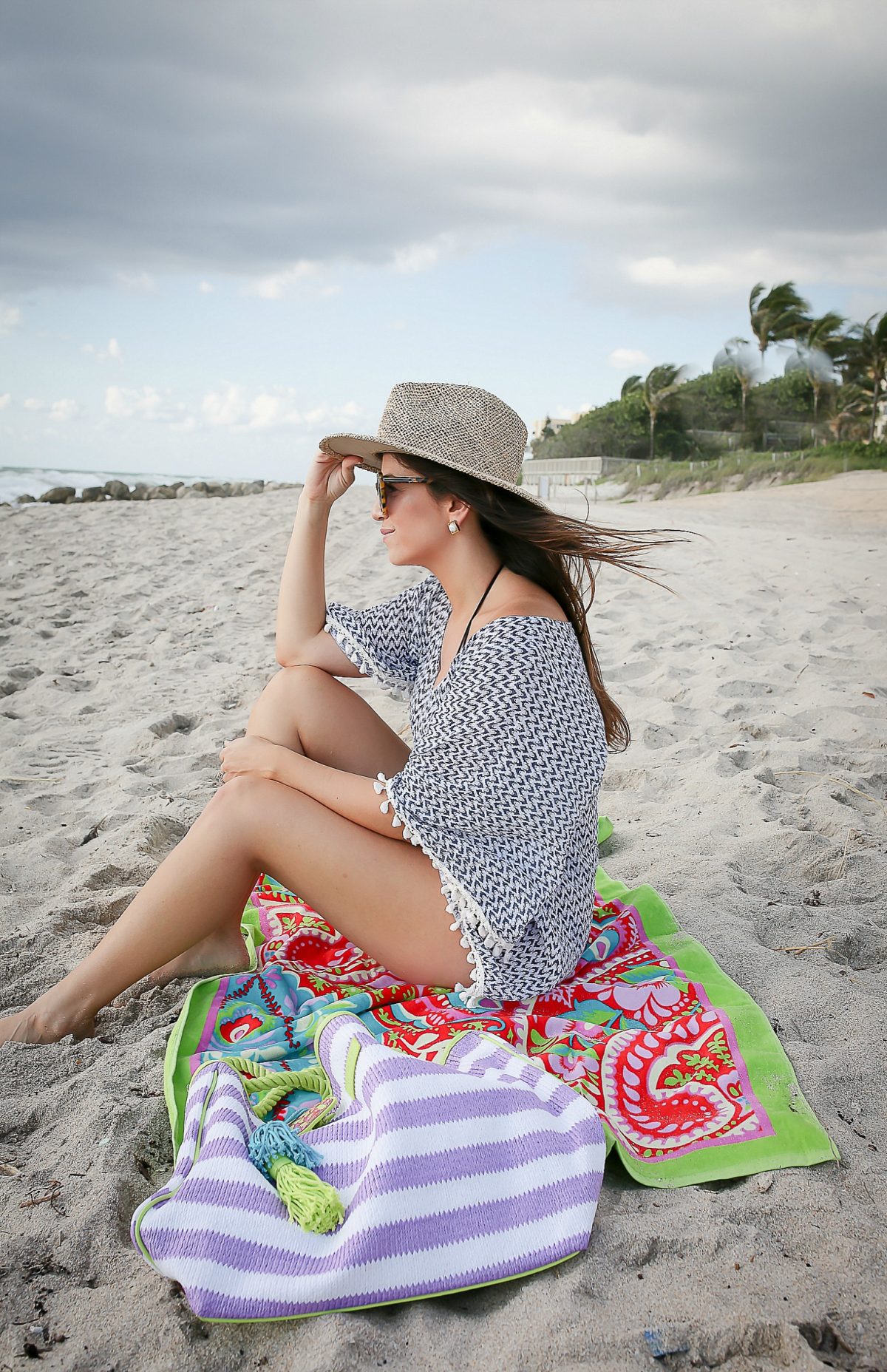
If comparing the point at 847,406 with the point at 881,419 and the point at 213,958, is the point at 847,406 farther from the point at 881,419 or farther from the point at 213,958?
the point at 213,958

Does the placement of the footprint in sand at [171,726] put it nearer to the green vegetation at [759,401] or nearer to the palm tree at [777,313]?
the green vegetation at [759,401]

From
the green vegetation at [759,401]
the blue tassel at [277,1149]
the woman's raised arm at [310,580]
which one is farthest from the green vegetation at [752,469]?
the blue tassel at [277,1149]

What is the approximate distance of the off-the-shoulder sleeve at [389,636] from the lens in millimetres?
2816

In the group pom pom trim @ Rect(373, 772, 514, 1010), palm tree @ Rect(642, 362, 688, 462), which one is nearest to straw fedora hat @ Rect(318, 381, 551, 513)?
pom pom trim @ Rect(373, 772, 514, 1010)

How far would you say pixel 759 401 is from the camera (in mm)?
26562

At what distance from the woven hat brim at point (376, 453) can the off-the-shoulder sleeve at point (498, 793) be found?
1.34 feet

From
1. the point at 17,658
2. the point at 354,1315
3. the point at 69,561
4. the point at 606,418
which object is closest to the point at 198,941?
the point at 354,1315

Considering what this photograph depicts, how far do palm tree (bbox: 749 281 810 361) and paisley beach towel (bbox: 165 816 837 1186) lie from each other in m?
27.5

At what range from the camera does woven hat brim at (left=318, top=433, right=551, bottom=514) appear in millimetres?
2287

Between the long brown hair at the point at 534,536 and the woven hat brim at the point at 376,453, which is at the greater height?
the woven hat brim at the point at 376,453

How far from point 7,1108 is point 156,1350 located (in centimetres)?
71

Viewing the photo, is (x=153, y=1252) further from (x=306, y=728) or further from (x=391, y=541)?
(x=391, y=541)

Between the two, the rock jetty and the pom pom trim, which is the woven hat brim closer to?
the pom pom trim

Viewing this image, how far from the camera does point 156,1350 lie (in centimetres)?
132
